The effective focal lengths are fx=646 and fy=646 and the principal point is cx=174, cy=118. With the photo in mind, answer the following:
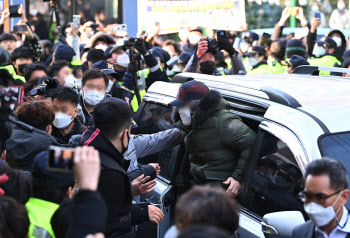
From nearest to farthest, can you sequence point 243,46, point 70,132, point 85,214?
1. point 85,214
2. point 70,132
3. point 243,46

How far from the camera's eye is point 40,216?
3.47 metres

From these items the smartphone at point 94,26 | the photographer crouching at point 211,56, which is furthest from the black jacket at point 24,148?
the smartphone at point 94,26

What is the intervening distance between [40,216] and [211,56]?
518cm

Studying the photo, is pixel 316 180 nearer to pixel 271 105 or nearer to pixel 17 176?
pixel 271 105

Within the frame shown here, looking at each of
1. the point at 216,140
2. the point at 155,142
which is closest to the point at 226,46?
the point at 155,142

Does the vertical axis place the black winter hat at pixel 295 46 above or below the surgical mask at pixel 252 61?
above

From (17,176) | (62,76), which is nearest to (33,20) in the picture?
(62,76)

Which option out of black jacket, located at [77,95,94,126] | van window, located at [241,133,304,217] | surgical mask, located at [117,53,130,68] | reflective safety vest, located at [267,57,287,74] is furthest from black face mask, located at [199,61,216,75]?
van window, located at [241,133,304,217]

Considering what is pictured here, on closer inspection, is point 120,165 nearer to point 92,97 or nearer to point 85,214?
point 85,214

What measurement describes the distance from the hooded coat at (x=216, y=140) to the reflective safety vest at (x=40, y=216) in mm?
1446

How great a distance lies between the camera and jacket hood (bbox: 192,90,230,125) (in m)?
4.79

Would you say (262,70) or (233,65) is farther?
(262,70)

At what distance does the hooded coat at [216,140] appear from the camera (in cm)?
459

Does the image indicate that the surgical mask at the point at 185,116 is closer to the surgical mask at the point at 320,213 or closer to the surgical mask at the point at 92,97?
the surgical mask at the point at 92,97
